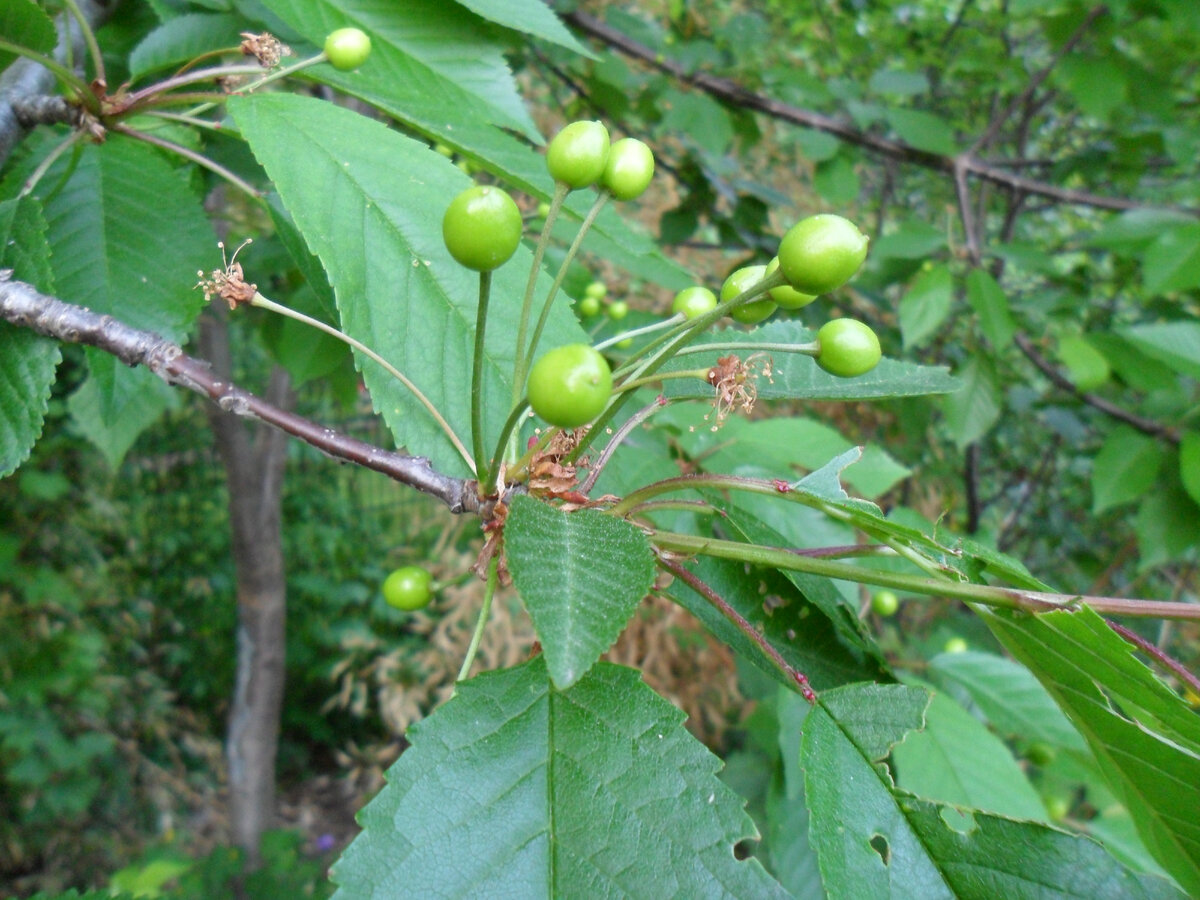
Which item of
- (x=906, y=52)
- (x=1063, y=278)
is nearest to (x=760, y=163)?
(x=906, y=52)

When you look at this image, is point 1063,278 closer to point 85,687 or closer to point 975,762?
point 975,762

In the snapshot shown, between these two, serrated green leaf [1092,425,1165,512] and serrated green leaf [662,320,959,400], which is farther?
serrated green leaf [1092,425,1165,512]

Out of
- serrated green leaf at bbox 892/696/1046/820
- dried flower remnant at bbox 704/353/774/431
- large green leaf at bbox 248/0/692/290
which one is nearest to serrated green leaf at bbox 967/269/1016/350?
serrated green leaf at bbox 892/696/1046/820

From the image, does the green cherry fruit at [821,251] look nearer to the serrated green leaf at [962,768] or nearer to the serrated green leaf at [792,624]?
the serrated green leaf at [792,624]

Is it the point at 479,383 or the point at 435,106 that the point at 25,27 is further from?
the point at 479,383

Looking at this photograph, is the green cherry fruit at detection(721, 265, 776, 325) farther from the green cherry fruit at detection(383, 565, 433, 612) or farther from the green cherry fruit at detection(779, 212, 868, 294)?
the green cherry fruit at detection(383, 565, 433, 612)

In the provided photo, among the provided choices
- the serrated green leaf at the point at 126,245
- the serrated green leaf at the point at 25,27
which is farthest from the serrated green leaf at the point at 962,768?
the serrated green leaf at the point at 25,27
